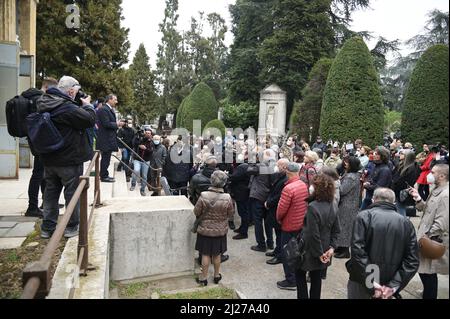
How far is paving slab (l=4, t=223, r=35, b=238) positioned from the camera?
16.5 feet

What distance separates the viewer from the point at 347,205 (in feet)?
22.4

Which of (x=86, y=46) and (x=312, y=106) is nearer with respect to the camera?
(x=86, y=46)

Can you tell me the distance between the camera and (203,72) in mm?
45219

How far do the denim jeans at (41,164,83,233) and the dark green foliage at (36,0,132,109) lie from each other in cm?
1333

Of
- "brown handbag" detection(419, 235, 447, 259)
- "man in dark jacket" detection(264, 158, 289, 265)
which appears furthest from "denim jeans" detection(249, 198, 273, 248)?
"brown handbag" detection(419, 235, 447, 259)

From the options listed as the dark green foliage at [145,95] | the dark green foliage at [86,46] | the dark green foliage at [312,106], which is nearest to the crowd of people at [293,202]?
the dark green foliage at [86,46]

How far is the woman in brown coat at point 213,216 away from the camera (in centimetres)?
549

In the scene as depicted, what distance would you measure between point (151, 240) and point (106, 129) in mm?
2988

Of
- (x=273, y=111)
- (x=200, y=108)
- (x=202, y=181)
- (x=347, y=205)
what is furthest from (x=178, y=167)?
(x=200, y=108)

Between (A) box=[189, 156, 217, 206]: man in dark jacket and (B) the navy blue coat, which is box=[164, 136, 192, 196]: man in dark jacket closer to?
(B) the navy blue coat

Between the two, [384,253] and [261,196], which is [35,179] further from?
[384,253]
